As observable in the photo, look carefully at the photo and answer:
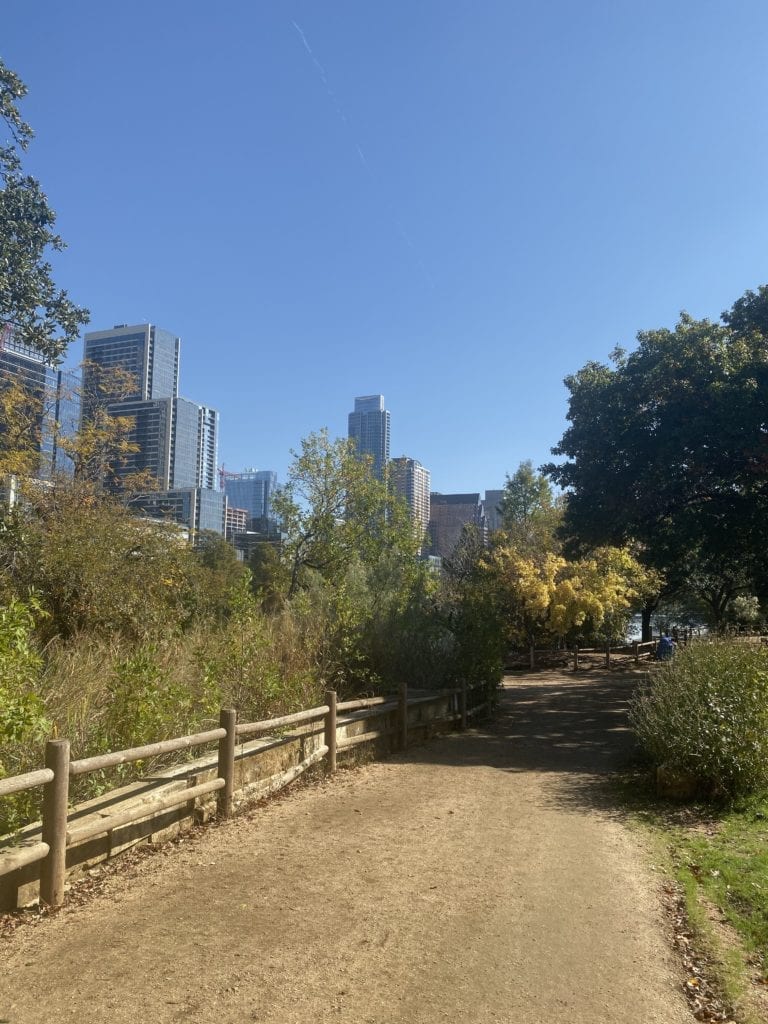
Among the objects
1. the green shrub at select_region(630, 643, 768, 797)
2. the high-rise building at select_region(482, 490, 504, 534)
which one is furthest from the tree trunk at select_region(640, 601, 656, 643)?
the green shrub at select_region(630, 643, 768, 797)

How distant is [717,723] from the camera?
8.45m

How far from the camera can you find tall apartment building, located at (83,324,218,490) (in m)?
26.7

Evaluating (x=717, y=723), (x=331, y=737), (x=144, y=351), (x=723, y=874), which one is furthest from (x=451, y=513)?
(x=723, y=874)

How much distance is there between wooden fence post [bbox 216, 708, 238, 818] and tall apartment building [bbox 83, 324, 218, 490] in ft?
66.0

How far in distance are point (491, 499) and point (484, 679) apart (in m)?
66.7

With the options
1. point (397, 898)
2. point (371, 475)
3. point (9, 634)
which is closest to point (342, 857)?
point (397, 898)

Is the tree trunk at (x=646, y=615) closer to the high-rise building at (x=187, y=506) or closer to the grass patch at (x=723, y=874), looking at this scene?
the high-rise building at (x=187, y=506)

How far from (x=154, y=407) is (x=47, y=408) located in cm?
996

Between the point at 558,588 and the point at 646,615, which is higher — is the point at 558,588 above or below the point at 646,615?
above

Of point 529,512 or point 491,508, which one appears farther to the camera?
point 491,508

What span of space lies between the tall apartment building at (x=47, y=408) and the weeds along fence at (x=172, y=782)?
47.9 feet

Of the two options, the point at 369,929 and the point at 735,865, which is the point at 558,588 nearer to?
the point at 735,865

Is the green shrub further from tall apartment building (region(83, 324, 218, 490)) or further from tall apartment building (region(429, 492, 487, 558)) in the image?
tall apartment building (region(429, 492, 487, 558))

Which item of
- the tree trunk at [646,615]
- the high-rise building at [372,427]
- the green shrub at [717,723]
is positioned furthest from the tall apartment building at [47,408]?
the high-rise building at [372,427]
